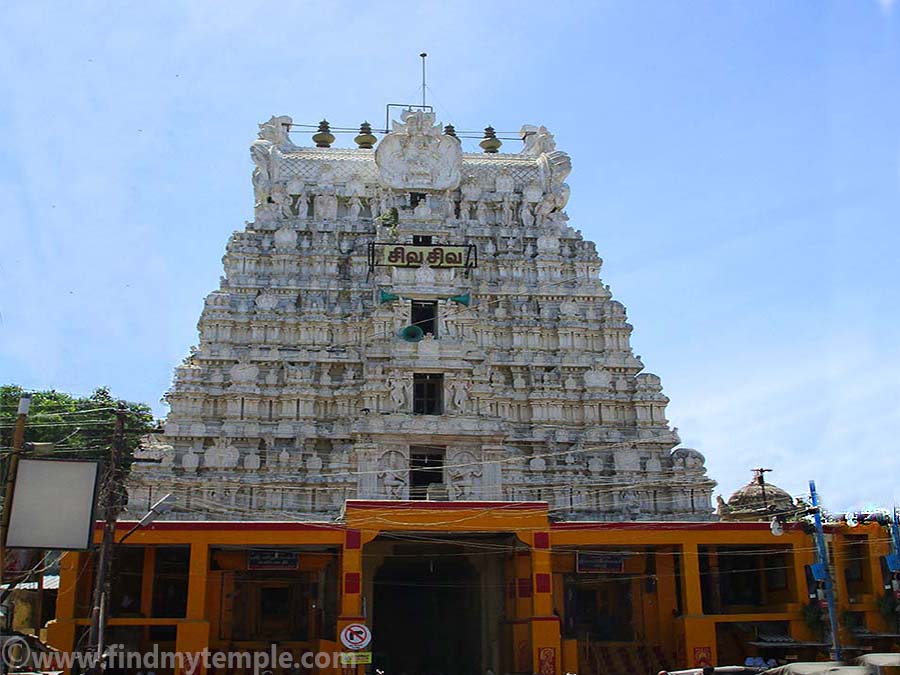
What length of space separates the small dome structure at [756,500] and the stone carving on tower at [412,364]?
3.66m

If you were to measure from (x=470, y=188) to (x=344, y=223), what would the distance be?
267 inches

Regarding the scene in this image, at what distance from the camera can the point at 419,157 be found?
1949 inches

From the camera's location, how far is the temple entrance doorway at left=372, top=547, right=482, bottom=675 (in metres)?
39.4

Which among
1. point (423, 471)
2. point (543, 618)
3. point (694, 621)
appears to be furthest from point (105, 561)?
point (694, 621)

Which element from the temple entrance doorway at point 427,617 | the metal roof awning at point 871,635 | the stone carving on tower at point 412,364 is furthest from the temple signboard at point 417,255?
the metal roof awning at point 871,635

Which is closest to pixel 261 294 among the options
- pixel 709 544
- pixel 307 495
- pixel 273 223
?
pixel 273 223

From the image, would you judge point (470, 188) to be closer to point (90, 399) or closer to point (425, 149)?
point (425, 149)

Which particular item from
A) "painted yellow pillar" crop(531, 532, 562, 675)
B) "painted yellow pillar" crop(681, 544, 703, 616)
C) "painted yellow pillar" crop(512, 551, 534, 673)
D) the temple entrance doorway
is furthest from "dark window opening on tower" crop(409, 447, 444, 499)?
"painted yellow pillar" crop(681, 544, 703, 616)

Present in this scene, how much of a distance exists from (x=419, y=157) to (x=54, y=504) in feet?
119

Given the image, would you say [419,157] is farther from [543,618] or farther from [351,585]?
[543,618]

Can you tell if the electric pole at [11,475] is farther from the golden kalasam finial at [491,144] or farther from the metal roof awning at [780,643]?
the golden kalasam finial at [491,144]

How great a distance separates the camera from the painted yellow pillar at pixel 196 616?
106 feet

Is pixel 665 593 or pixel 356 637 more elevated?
pixel 665 593

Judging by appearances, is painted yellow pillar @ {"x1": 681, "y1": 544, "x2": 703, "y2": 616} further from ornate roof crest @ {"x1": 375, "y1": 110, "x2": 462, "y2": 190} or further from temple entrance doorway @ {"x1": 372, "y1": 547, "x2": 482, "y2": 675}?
ornate roof crest @ {"x1": 375, "y1": 110, "x2": 462, "y2": 190}
